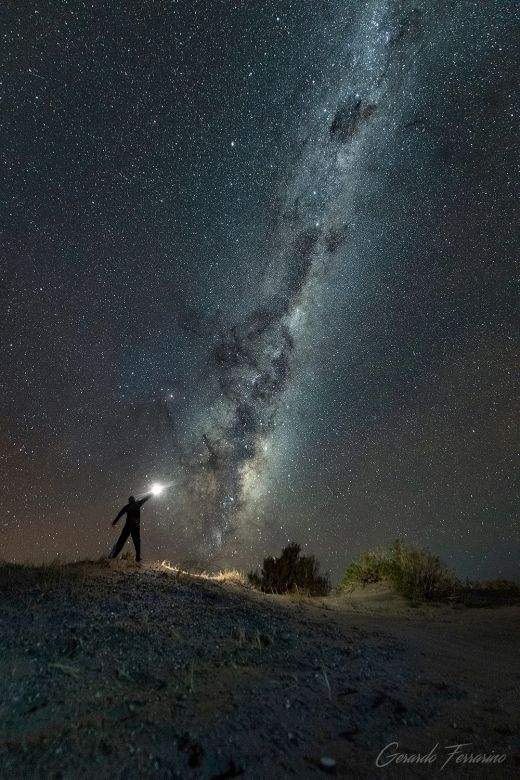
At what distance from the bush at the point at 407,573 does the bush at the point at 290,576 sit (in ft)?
2.36

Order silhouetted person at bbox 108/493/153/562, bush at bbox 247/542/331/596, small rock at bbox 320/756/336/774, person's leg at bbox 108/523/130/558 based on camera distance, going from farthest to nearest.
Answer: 1. bush at bbox 247/542/331/596
2. silhouetted person at bbox 108/493/153/562
3. person's leg at bbox 108/523/130/558
4. small rock at bbox 320/756/336/774

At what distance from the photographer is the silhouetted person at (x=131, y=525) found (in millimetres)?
10211

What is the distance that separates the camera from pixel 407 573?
34.5 ft

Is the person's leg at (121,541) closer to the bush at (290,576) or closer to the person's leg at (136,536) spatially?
the person's leg at (136,536)

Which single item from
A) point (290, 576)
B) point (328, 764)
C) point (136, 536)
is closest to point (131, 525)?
point (136, 536)

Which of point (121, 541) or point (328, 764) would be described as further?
point (121, 541)

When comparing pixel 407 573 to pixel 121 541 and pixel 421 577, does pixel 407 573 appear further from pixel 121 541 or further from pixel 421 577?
pixel 121 541

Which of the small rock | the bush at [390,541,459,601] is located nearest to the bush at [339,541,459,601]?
the bush at [390,541,459,601]

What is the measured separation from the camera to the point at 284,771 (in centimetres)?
287

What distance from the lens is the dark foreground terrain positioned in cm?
297

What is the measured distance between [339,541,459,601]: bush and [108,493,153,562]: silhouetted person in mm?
5723

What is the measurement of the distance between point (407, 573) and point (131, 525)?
634 cm

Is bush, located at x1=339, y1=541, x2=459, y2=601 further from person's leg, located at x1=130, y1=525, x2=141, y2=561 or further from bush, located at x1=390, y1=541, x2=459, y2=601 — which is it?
person's leg, located at x1=130, y1=525, x2=141, y2=561

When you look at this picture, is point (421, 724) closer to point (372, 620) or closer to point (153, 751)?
point (153, 751)
